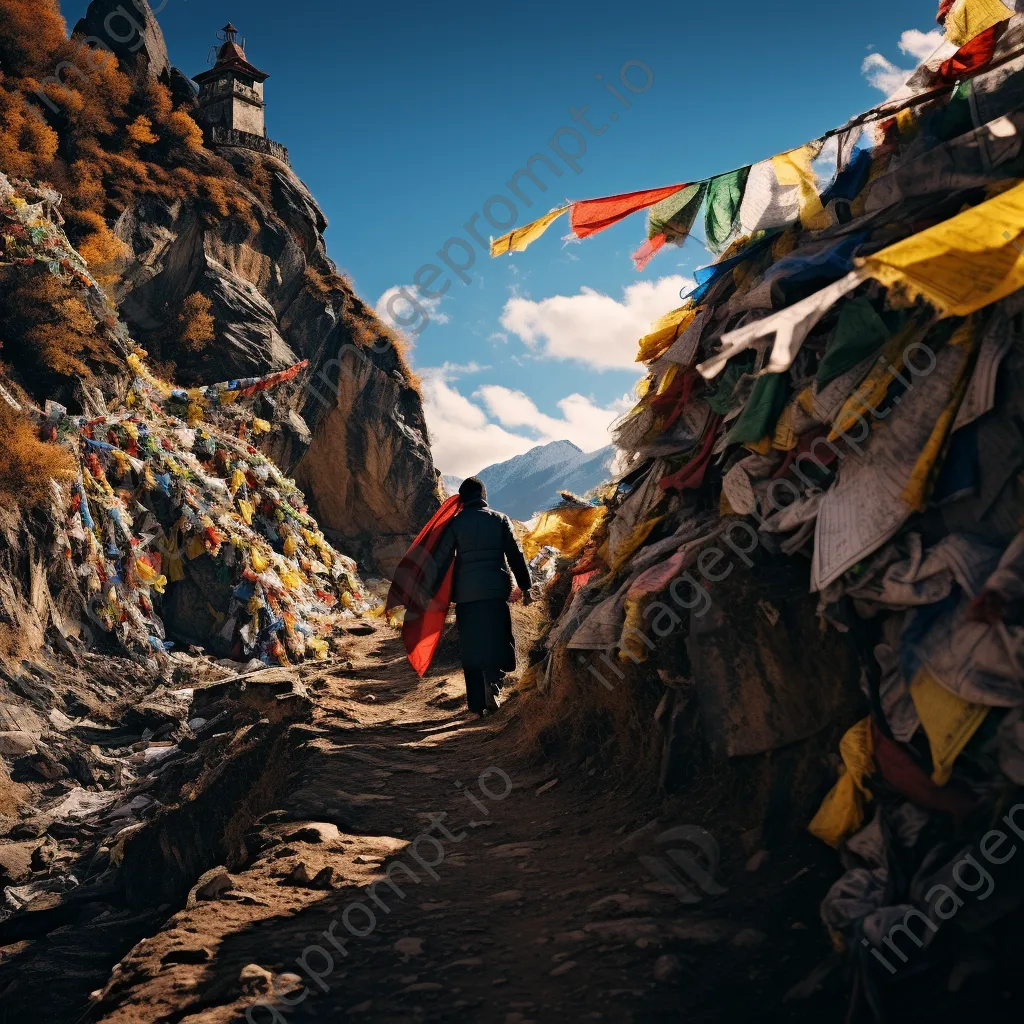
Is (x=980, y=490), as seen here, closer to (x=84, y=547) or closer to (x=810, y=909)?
(x=810, y=909)

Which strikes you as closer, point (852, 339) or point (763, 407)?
point (852, 339)

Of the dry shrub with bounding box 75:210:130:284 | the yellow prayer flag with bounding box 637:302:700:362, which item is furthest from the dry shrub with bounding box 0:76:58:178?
the yellow prayer flag with bounding box 637:302:700:362

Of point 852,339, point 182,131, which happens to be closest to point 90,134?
point 182,131

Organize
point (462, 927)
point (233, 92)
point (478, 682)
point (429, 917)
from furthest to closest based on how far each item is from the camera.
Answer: point (233, 92)
point (478, 682)
point (429, 917)
point (462, 927)

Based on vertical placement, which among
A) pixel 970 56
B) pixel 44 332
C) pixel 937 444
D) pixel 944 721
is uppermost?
pixel 44 332

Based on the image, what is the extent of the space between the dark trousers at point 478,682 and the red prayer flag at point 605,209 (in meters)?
3.63

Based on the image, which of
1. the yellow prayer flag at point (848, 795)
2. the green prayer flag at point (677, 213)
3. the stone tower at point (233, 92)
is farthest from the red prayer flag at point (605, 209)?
the stone tower at point (233, 92)

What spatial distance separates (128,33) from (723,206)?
1165 inches

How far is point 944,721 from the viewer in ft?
8.24

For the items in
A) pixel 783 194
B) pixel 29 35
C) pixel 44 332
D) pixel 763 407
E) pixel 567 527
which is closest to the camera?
pixel 763 407

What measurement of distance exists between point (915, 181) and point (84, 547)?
37.6 feet

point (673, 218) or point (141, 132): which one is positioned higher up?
point (141, 132)

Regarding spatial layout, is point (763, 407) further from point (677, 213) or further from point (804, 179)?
point (677, 213)

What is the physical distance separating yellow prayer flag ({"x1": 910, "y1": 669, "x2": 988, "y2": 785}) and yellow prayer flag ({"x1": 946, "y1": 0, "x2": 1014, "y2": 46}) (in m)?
3.97
